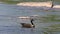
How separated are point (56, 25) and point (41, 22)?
2.98 ft

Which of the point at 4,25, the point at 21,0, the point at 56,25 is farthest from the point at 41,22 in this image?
the point at 21,0

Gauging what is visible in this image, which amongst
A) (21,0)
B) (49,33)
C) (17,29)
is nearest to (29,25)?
(17,29)

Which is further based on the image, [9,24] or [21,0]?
[21,0]

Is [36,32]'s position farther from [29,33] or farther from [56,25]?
[56,25]

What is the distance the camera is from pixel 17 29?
9062mm

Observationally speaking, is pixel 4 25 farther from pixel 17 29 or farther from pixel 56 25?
pixel 56 25

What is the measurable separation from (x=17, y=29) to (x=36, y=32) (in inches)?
31.5

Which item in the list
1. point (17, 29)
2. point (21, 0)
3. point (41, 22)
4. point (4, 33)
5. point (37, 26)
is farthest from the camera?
point (21, 0)

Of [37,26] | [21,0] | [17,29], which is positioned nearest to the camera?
[17,29]

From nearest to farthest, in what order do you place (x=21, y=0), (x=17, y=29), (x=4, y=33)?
(x=4, y=33), (x=17, y=29), (x=21, y=0)

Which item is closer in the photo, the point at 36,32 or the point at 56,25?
the point at 36,32

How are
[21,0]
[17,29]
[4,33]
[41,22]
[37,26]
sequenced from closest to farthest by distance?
[4,33]
[17,29]
[37,26]
[41,22]
[21,0]

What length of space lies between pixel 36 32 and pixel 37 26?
3.68 ft

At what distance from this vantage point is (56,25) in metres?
9.99
